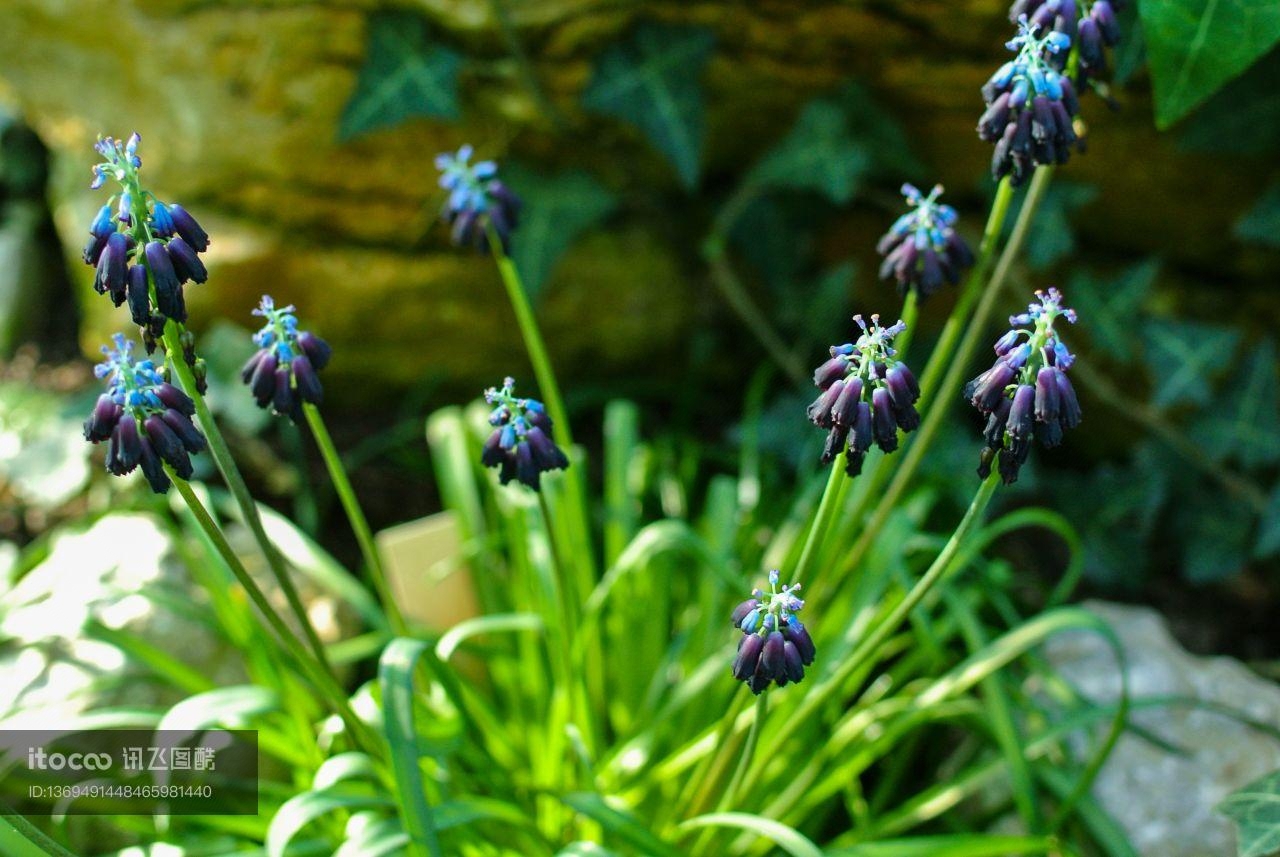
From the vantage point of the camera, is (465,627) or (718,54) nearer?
(465,627)

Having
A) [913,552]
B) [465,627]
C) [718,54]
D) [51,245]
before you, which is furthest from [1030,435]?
[51,245]

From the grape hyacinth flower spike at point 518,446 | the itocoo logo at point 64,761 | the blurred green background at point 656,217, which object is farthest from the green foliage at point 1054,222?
the itocoo logo at point 64,761

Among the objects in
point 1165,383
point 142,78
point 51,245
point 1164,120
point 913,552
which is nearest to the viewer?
point 1164,120

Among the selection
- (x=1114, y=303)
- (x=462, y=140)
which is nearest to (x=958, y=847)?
(x=1114, y=303)

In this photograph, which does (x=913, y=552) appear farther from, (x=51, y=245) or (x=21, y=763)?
(x=51, y=245)

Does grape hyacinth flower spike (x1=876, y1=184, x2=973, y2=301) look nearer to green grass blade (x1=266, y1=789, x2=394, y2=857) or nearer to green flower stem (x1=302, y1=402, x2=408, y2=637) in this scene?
green flower stem (x1=302, y1=402, x2=408, y2=637)

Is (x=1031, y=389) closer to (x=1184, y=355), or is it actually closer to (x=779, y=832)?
(x=779, y=832)

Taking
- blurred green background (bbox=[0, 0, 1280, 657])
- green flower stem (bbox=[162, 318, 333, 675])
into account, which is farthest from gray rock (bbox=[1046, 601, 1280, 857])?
green flower stem (bbox=[162, 318, 333, 675])
